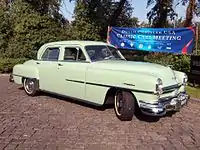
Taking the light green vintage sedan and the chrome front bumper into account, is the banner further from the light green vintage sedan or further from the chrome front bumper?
the chrome front bumper

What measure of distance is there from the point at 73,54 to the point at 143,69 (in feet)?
7.19

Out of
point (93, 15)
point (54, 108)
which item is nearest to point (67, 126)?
point (54, 108)

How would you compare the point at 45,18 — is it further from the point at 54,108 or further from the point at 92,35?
the point at 54,108

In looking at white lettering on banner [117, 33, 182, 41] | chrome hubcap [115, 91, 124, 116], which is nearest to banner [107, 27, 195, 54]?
white lettering on banner [117, 33, 182, 41]

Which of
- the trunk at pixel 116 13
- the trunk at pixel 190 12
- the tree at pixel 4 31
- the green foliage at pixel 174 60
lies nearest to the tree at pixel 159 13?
the trunk at pixel 116 13

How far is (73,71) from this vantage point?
8.60 metres

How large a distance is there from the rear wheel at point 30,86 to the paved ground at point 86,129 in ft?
3.45

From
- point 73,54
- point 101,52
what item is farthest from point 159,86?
point 73,54

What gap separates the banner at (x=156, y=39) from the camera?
12.4m

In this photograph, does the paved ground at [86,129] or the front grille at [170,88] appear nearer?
the paved ground at [86,129]

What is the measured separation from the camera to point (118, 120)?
757 cm

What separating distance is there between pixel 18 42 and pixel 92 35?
3739 millimetres

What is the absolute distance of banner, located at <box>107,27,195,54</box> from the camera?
1240 centimetres

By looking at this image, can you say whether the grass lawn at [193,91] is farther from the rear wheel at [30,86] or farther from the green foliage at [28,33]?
the green foliage at [28,33]
